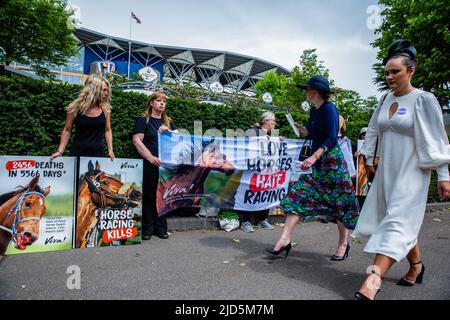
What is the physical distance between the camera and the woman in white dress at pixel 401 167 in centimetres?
275

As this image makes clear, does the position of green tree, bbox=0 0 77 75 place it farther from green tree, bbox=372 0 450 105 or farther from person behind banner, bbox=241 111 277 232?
person behind banner, bbox=241 111 277 232

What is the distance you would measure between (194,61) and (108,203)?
83724mm

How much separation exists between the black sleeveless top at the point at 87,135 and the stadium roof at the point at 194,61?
67.3m

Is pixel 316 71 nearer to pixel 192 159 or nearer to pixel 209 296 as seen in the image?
pixel 192 159

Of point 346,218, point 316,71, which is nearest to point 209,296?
point 346,218

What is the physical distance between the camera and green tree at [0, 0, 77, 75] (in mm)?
25594

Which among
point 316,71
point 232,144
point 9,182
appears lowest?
point 9,182

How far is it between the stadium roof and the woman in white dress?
6903cm

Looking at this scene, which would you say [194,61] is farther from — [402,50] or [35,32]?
[402,50]

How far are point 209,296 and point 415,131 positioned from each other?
2.10m

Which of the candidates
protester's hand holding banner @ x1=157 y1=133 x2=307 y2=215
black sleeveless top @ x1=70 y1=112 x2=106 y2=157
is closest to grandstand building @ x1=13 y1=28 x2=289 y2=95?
protester's hand holding banner @ x1=157 y1=133 x2=307 y2=215

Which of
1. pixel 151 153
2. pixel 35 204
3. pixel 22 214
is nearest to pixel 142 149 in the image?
pixel 151 153

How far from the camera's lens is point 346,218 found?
3.80m

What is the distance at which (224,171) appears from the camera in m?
5.71
